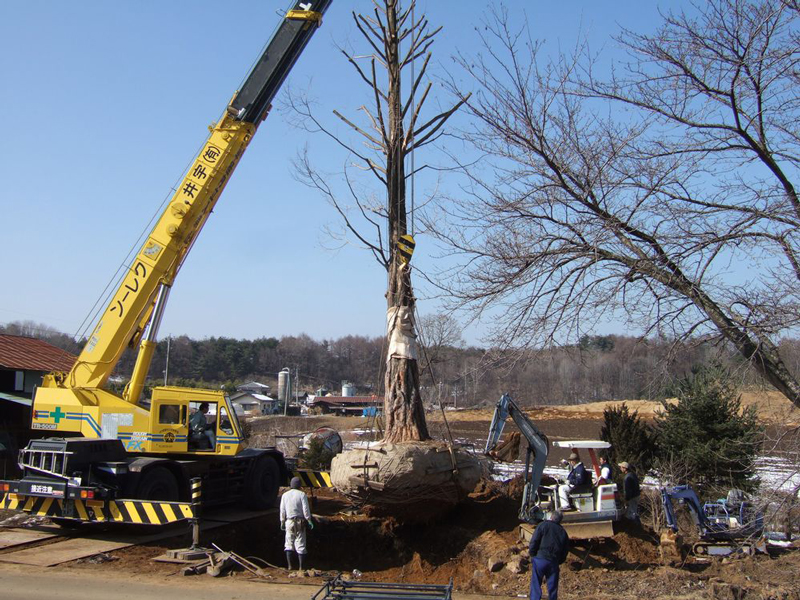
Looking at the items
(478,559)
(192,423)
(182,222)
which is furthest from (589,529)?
(182,222)

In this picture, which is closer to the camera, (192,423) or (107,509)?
(107,509)

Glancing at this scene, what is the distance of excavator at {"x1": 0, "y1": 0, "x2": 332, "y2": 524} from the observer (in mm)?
11719

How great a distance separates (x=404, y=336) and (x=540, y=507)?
3356mm

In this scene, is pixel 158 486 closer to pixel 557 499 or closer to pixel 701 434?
pixel 557 499

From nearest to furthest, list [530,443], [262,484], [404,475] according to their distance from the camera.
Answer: [404,475] → [530,443] → [262,484]

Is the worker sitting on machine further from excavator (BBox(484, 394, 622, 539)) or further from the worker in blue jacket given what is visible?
the worker in blue jacket

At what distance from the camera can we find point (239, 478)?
14758mm

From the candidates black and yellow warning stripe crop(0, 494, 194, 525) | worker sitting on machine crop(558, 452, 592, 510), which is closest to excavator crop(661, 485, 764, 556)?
worker sitting on machine crop(558, 452, 592, 510)

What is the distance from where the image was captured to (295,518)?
11.0m

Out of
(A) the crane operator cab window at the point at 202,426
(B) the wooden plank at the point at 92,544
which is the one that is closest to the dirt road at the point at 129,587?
(B) the wooden plank at the point at 92,544

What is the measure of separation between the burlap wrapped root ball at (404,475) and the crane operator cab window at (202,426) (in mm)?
4567

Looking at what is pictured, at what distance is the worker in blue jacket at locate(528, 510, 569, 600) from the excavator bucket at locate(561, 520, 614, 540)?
2531mm

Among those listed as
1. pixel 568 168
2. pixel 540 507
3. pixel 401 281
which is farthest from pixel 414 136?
pixel 540 507

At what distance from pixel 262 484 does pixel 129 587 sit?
19.0ft
